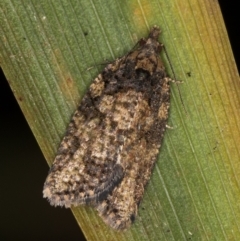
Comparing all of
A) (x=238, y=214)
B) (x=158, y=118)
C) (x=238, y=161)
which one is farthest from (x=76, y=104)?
(x=238, y=214)

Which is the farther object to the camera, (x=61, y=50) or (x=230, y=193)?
(x=230, y=193)

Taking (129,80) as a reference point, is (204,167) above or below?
below

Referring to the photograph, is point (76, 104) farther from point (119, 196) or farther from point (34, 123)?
point (119, 196)

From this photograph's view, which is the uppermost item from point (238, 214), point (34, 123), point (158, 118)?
point (34, 123)

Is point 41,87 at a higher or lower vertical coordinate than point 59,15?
lower

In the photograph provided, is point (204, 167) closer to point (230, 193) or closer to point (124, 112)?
point (230, 193)

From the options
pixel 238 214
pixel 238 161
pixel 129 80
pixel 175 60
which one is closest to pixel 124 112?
pixel 129 80
